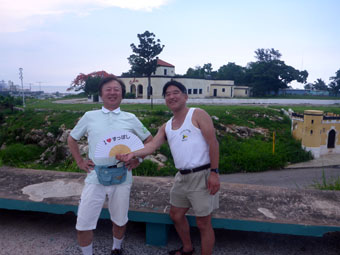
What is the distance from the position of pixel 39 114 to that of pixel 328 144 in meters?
21.5

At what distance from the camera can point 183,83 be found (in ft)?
126

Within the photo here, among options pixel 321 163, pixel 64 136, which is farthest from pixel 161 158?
pixel 321 163

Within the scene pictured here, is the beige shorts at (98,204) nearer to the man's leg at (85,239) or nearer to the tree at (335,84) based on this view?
the man's leg at (85,239)

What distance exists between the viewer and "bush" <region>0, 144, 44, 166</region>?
16.4m

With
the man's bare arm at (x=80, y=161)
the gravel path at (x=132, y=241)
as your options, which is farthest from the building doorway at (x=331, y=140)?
the man's bare arm at (x=80, y=161)

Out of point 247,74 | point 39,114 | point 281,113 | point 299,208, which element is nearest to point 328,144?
point 281,113

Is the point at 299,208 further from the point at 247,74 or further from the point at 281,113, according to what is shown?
the point at 247,74

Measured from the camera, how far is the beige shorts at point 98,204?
8.83 feet

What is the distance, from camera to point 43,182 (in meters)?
4.36

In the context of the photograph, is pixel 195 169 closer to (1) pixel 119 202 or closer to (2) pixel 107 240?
(1) pixel 119 202

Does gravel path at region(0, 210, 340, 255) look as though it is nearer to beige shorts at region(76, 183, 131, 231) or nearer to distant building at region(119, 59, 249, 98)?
beige shorts at region(76, 183, 131, 231)

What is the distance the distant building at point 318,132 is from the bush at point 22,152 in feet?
56.6

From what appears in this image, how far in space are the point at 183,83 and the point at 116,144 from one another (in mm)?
36364

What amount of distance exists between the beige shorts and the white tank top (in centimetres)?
64
